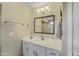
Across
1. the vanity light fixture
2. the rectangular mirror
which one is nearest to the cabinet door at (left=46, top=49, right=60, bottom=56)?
the rectangular mirror

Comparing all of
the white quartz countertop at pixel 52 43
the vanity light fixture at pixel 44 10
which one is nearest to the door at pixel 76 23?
the white quartz countertop at pixel 52 43

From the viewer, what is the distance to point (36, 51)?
1131mm

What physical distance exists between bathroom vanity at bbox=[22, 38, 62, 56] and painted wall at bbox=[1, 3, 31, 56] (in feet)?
0.25

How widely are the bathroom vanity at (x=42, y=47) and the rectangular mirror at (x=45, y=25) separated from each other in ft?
0.33

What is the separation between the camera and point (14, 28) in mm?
1145

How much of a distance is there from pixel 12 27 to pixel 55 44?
48cm

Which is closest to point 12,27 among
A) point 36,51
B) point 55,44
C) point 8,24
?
point 8,24

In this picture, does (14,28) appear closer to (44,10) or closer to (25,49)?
(25,49)

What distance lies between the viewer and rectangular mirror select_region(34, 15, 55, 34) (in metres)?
1.13

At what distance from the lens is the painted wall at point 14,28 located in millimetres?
1128

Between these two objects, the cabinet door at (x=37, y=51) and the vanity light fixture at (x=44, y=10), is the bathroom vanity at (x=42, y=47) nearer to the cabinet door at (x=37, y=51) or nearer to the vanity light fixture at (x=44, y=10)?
the cabinet door at (x=37, y=51)

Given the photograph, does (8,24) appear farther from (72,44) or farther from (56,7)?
(72,44)

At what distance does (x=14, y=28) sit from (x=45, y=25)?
0.33 m

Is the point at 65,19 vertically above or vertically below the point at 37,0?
below
